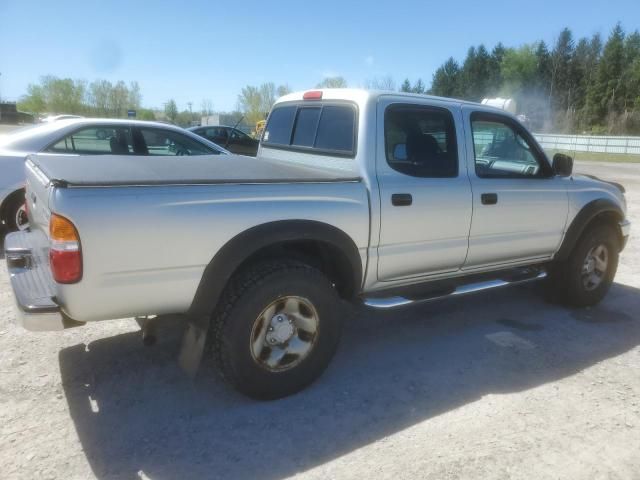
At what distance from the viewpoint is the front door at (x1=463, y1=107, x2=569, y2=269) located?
12.7 feet

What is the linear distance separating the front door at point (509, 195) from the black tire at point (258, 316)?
57.3 inches

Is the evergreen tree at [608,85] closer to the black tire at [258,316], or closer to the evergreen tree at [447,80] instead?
the evergreen tree at [447,80]

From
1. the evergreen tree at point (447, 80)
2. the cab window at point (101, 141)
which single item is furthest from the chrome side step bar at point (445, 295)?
the evergreen tree at point (447, 80)

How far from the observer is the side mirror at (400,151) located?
3492 mm

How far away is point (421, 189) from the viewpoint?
3467mm

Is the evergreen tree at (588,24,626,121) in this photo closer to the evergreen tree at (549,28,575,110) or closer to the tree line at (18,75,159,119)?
the evergreen tree at (549,28,575,110)

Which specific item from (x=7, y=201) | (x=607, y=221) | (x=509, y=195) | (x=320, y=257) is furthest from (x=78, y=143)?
(x=607, y=221)

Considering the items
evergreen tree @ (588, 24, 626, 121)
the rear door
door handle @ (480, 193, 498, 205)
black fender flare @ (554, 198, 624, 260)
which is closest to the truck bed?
the rear door

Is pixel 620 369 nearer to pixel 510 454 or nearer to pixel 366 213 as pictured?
pixel 510 454

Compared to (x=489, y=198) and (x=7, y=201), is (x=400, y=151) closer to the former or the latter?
(x=489, y=198)

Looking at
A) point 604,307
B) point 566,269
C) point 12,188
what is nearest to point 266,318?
point 566,269

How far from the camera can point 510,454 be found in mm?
2646

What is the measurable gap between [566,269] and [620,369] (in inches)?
48.1

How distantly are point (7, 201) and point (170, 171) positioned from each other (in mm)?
3919
